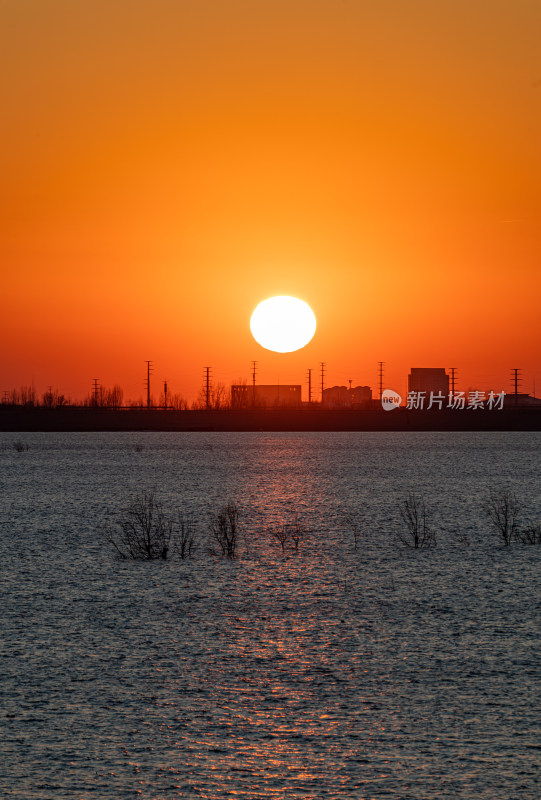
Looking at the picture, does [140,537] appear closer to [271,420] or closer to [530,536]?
[530,536]

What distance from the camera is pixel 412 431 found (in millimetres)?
180125

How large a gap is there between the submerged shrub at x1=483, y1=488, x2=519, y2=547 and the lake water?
630mm


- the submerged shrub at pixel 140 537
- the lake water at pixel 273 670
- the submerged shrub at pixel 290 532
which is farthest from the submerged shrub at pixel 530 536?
the submerged shrub at pixel 140 537

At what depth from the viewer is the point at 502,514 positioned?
95.5 ft

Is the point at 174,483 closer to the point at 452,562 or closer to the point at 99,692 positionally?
the point at 452,562

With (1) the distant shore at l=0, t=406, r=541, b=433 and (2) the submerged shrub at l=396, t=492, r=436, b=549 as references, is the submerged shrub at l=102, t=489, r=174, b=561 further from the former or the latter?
(1) the distant shore at l=0, t=406, r=541, b=433

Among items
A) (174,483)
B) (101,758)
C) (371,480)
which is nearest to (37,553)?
(101,758)

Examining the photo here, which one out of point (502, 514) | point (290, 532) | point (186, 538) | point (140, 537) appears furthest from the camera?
point (502, 514)

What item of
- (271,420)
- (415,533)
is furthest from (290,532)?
(271,420)

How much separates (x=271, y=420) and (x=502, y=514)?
146418mm

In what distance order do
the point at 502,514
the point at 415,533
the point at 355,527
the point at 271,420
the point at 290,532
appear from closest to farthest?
the point at 415,533 → the point at 290,532 → the point at 355,527 → the point at 502,514 → the point at 271,420

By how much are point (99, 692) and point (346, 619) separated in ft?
15.4

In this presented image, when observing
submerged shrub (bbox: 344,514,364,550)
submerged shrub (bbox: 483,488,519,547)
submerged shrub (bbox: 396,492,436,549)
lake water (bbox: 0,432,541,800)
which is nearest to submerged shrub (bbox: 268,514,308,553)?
lake water (bbox: 0,432,541,800)

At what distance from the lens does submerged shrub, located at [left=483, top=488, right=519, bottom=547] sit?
2338 centimetres
